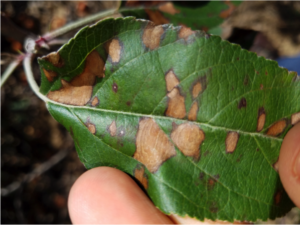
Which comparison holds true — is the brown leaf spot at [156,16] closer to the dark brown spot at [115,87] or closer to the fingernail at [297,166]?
the dark brown spot at [115,87]

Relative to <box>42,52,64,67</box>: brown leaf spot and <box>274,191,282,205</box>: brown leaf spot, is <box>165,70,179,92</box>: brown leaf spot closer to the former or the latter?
<box>42,52,64,67</box>: brown leaf spot

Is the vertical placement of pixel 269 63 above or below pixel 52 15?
below

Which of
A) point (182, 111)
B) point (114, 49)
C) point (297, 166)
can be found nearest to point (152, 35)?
point (114, 49)

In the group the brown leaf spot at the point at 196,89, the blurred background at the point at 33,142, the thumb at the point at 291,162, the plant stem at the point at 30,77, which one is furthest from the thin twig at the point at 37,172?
the thumb at the point at 291,162

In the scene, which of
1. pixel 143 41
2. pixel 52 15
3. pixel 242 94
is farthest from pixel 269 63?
pixel 52 15

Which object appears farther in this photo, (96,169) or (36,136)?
(36,136)

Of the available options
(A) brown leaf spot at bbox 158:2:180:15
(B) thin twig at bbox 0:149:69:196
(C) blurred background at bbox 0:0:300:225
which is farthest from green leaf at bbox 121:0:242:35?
(B) thin twig at bbox 0:149:69:196

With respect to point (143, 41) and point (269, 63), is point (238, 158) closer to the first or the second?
point (269, 63)

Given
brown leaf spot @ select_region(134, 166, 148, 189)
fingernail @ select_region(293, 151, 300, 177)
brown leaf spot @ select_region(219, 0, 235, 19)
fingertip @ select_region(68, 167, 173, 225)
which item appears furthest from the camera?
brown leaf spot @ select_region(219, 0, 235, 19)
